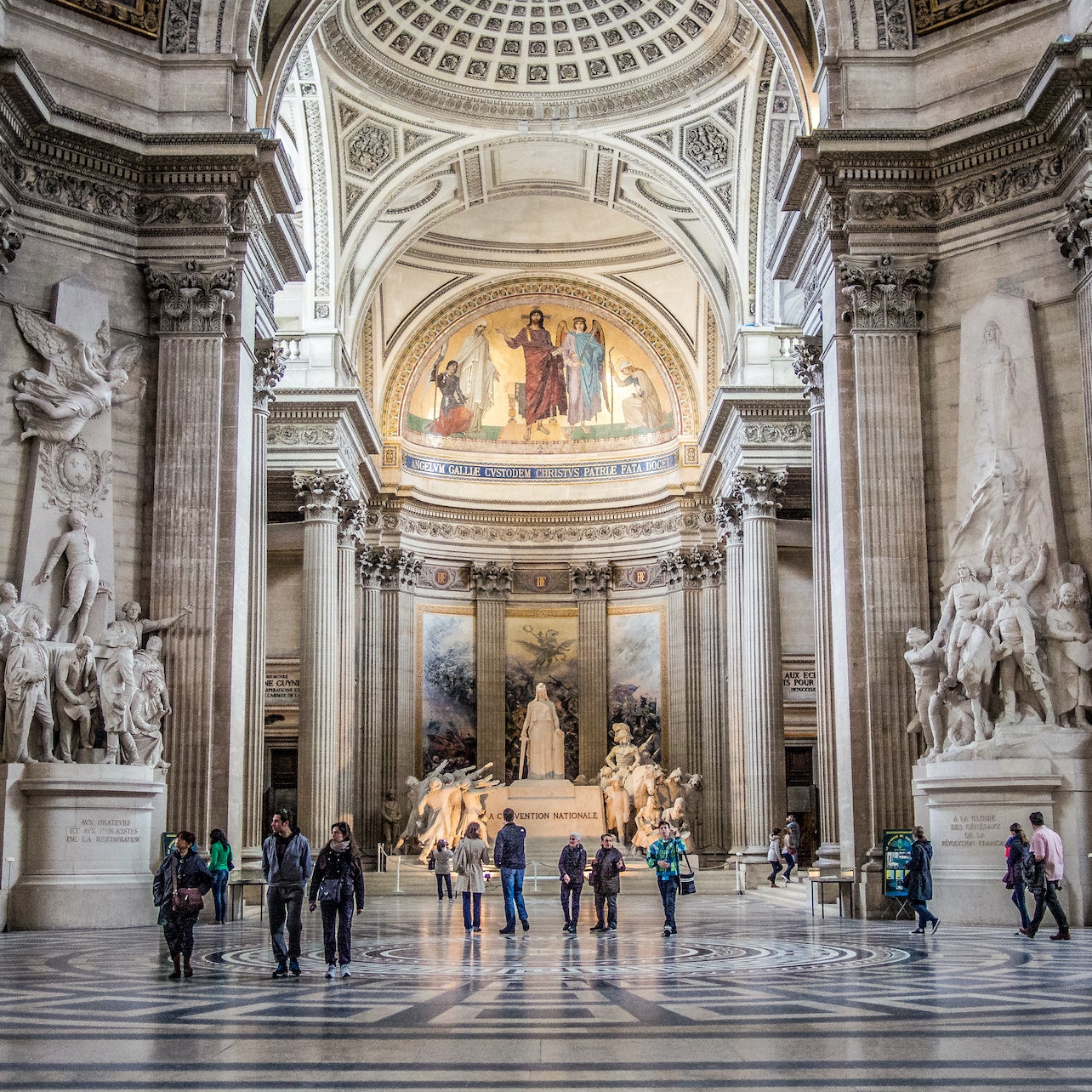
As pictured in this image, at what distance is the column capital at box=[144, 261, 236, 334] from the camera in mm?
20125

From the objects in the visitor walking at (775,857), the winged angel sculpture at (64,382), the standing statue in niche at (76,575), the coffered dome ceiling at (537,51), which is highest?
the coffered dome ceiling at (537,51)

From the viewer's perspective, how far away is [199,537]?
19547 mm

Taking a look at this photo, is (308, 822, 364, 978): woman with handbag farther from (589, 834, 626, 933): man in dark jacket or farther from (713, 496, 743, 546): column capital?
(713, 496, 743, 546): column capital

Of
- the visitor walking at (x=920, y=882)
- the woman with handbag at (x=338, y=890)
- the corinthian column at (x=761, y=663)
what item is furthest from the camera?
the corinthian column at (x=761, y=663)

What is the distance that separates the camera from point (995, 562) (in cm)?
1816

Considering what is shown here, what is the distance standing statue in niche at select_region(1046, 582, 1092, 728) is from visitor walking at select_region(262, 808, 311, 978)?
10190 mm

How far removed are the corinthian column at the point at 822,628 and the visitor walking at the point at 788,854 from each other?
6.39 meters

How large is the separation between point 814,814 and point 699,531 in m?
8.73

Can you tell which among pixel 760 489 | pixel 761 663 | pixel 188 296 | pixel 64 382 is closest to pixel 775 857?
pixel 761 663

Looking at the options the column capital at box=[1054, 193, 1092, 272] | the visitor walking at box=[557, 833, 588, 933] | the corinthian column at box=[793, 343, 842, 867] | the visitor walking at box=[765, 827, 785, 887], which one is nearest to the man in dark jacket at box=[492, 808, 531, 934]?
the visitor walking at box=[557, 833, 588, 933]

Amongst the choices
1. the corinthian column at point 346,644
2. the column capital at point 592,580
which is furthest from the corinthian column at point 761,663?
the column capital at point 592,580

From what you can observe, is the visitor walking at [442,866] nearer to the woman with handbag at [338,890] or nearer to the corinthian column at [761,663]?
the corinthian column at [761,663]

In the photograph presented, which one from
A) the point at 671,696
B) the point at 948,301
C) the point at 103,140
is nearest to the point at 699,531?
the point at 671,696

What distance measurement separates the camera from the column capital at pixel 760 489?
106ft
